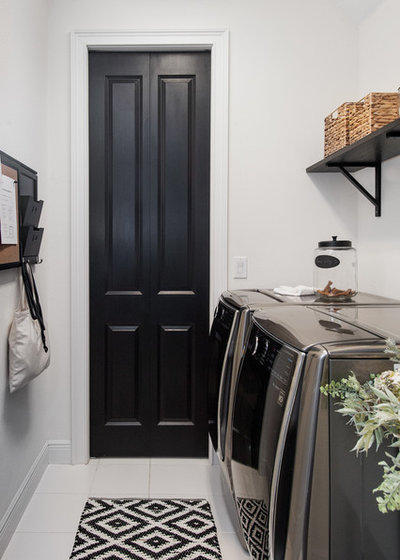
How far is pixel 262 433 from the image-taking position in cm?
130

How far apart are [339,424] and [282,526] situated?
27cm

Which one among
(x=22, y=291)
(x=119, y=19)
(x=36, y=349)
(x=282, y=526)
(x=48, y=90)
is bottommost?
(x=282, y=526)

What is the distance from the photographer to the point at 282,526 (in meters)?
1.08

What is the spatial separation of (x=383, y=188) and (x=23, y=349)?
176 centimetres

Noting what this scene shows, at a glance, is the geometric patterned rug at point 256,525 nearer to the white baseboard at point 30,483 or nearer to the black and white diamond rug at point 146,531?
the black and white diamond rug at point 146,531

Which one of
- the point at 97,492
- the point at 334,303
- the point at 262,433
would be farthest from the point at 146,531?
the point at 334,303

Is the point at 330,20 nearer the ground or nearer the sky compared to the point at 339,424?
nearer the sky

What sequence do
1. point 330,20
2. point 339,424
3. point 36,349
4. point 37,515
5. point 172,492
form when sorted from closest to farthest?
1. point 339,424
2. point 36,349
3. point 37,515
4. point 172,492
5. point 330,20

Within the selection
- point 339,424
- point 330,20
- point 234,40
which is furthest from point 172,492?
point 330,20

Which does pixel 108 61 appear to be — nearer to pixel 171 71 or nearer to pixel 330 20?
pixel 171 71

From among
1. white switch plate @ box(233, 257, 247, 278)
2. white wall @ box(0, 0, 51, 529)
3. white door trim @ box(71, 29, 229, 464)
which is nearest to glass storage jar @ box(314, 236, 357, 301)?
white switch plate @ box(233, 257, 247, 278)

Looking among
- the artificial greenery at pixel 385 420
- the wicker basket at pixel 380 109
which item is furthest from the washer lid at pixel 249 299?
the artificial greenery at pixel 385 420

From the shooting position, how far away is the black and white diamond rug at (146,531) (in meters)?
1.87

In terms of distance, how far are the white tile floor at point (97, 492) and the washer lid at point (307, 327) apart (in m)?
1.01
